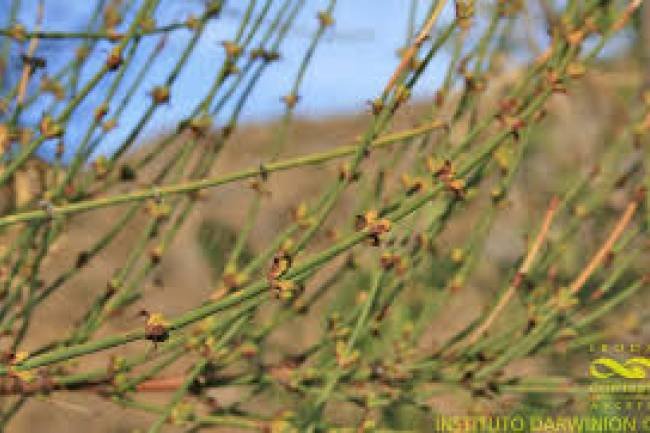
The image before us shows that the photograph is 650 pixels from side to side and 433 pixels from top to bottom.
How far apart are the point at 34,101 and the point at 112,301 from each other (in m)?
0.43

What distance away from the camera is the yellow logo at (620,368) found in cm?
190

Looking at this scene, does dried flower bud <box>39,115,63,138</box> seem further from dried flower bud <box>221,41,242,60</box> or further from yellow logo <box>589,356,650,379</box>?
yellow logo <box>589,356,650,379</box>

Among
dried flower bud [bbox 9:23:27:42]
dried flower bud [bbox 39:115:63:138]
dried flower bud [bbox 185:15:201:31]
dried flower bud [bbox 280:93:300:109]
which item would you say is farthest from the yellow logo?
dried flower bud [bbox 9:23:27:42]

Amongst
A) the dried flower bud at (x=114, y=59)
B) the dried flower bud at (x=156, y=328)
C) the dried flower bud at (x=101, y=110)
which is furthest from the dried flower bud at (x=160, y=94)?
the dried flower bud at (x=156, y=328)

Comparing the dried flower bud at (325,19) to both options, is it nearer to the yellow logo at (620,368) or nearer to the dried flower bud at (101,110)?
the dried flower bud at (101,110)

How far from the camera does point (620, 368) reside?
192cm

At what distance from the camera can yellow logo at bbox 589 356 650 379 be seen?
190 cm

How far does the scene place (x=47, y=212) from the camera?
1.08 meters

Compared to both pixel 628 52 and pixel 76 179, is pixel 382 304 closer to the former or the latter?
pixel 76 179

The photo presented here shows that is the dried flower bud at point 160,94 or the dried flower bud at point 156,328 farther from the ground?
the dried flower bud at point 160,94

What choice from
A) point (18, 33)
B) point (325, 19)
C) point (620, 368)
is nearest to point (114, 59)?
point (18, 33)

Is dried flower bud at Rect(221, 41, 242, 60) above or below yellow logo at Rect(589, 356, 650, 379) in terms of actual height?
above

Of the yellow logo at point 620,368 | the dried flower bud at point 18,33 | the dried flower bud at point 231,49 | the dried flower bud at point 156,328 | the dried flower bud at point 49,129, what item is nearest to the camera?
the dried flower bud at point 156,328

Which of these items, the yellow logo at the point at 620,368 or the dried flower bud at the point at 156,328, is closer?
the dried flower bud at the point at 156,328
